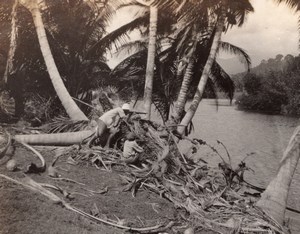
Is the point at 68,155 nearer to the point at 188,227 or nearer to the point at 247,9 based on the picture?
the point at 188,227

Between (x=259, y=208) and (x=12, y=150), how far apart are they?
199 inches

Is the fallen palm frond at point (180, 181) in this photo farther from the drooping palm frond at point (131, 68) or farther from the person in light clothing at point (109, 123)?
the drooping palm frond at point (131, 68)

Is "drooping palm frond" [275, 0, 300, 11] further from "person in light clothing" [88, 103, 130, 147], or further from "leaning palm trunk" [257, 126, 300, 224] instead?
"person in light clothing" [88, 103, 130, 147]

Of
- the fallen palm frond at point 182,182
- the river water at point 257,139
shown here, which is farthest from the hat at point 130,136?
the river water at point 257,139

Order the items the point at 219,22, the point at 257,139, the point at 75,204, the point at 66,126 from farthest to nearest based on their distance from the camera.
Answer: the point at 257,139 < the point at 219,22 < the point at 66,126 < the point at 75,204

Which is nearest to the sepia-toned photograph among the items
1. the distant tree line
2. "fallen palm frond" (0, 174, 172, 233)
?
"fallen palm frond" (0, 174, 172, 233)

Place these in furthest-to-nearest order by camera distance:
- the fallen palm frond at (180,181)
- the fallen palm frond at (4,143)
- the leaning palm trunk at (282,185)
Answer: the leaning palm trunk at (282,185) < the fallen palm frond at (4,143) < the fallen palm frond at (180,181)

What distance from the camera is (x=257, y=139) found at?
102ft

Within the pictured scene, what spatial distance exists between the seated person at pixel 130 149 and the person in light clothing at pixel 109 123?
0.56 m

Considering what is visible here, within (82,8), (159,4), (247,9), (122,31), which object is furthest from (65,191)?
(82,8)

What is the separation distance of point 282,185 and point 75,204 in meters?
4.52

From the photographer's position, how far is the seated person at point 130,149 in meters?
8.55

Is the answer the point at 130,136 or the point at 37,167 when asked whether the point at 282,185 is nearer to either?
the point at 130,136

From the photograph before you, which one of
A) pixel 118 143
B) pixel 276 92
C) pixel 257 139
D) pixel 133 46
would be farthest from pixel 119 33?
pixel 276 92
